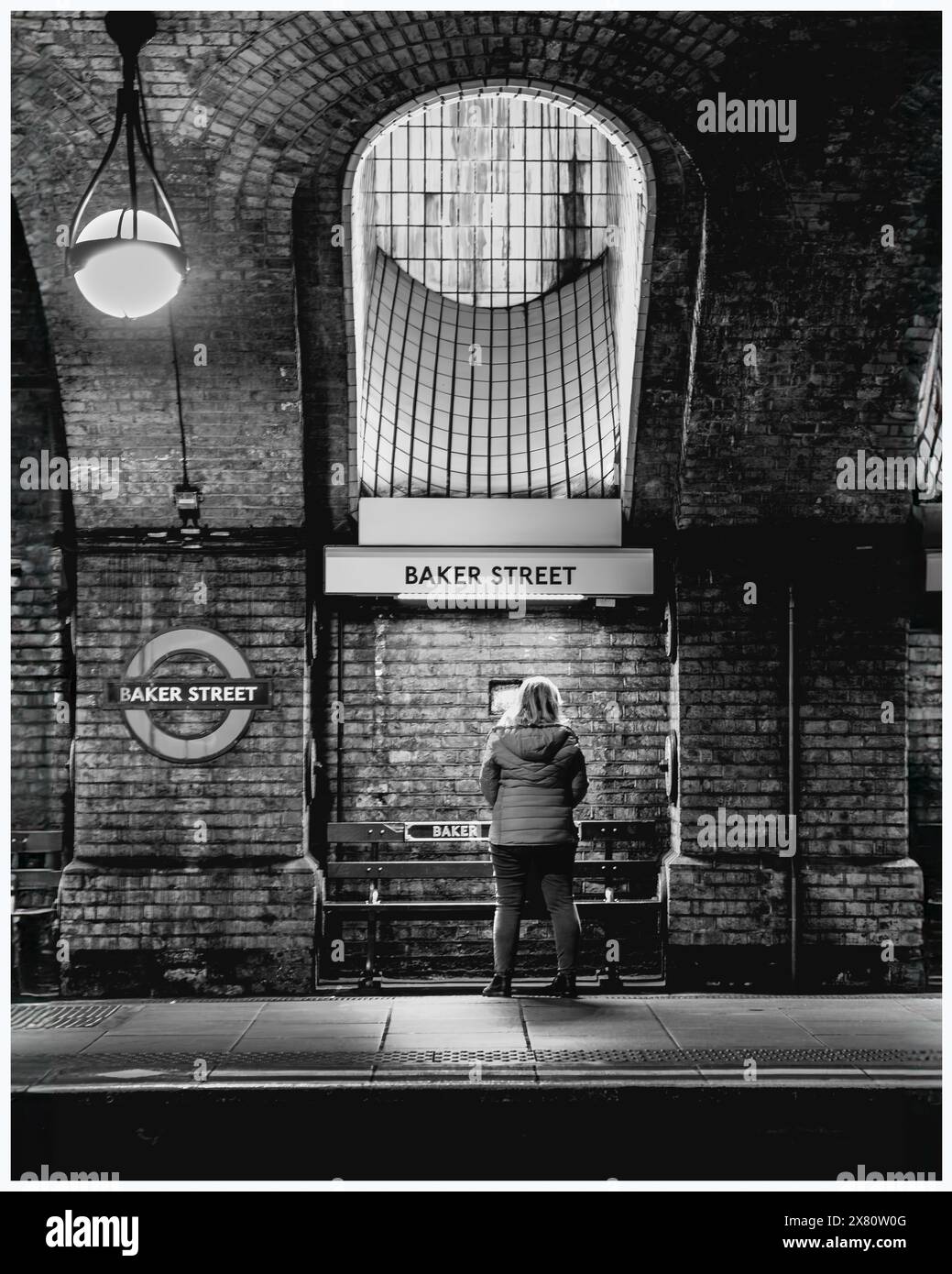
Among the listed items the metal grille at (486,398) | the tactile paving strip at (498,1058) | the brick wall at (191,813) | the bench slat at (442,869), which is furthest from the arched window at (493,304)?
the tactile paving strip at (498,1058)

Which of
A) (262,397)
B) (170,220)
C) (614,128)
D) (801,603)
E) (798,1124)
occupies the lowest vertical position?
(798,1124)

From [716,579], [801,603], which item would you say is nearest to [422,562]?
[716,579]

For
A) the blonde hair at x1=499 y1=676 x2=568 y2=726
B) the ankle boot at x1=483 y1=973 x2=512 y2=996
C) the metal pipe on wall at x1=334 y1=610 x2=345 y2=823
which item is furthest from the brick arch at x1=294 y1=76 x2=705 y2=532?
the ankle boot at x1=483 y1=973 x2=512 y2=996

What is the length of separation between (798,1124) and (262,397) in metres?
5.02

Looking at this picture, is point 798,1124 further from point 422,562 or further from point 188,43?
point 188,43

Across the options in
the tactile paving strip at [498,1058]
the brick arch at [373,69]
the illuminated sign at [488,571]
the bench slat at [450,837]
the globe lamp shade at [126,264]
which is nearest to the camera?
the tactile paving strip at [498,1058]

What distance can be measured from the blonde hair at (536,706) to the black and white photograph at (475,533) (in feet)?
0.14

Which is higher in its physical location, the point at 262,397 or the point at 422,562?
the point at 262,397

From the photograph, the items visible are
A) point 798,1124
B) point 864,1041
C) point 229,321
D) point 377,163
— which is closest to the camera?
point 798,1124

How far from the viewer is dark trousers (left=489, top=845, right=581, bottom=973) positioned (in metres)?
7.18

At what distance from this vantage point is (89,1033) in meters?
6.51

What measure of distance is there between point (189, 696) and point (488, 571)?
2.04 metres

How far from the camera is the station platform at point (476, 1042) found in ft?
18.1

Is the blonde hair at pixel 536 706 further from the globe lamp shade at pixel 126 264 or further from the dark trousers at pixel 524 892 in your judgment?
the globe lamp shade at pixel 126 264
